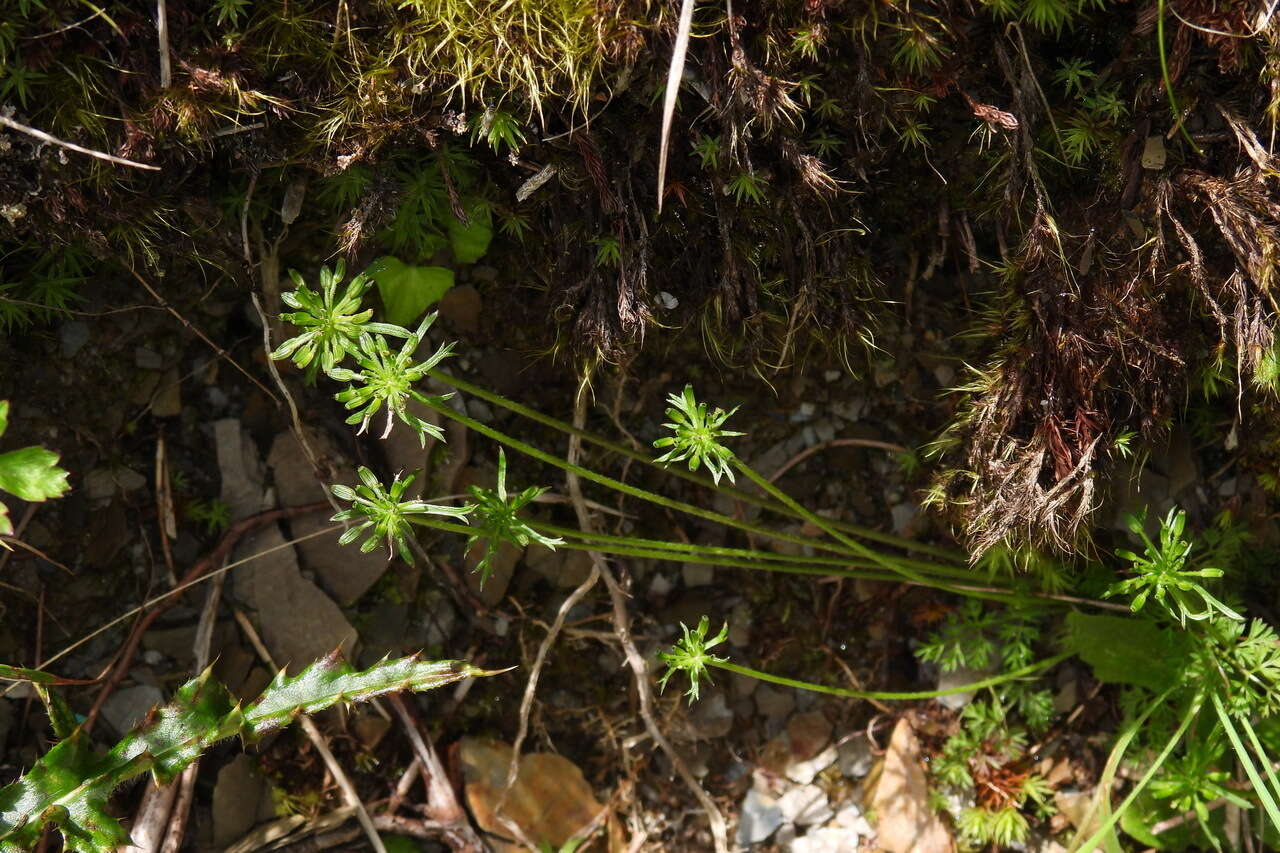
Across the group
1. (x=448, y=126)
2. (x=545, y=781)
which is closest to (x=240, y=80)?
(x=448, y=126)

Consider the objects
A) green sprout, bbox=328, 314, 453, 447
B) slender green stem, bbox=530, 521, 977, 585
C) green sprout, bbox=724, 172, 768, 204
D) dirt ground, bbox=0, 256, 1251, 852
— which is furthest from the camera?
dirt ground, bbox=0, 256, 1251, 852

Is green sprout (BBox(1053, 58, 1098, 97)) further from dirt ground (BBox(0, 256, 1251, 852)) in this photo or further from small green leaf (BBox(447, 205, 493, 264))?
small green leaf (BBox(447, 205, 493, 264))

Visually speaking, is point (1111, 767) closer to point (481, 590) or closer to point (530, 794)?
point (530, 794)

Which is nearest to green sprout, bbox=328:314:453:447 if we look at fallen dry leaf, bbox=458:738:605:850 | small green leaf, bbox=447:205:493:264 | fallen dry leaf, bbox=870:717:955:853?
small green leaf, bbox=447:205:493:264

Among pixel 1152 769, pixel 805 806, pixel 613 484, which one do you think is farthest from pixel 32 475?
pixel 1152 769

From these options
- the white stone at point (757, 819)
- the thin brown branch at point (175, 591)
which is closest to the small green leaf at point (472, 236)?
the thin brown branch at point (175, 591)

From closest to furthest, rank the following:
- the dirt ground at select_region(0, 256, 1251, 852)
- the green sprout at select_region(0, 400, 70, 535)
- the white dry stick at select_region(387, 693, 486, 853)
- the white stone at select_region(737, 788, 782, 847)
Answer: the green sprout at select_region(0, 400, 70, 535) < the dirt ground at select_region(0, 256, 1251, 852) < the white dry stick at select_region(387, 693, 486, 853) < the white stone at select_region(737, 788, 782, 847)

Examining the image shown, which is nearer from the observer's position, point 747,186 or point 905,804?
point 747,186
